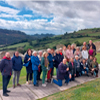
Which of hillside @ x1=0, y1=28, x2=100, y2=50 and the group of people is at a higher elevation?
hillside @ x1=0, y1=28, x2=100, y2=50

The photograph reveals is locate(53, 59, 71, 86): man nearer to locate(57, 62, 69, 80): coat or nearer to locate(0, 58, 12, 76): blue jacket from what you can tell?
locate(57, 62, 69, 80): coat

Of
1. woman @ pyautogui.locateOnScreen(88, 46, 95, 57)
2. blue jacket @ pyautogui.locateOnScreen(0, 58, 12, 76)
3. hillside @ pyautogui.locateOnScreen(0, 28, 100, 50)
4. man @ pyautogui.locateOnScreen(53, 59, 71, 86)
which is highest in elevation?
hillside @ pyautogui.locateOnScreen(0, 28, 100, 50)

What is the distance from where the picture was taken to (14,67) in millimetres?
4840

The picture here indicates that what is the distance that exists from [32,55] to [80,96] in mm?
2680

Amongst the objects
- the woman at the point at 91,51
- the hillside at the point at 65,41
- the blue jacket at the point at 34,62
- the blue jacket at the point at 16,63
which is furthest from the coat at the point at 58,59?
the hillside at the point at 65,41

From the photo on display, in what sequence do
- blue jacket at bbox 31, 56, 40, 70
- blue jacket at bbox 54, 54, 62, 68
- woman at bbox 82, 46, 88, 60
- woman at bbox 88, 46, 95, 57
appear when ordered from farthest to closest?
woman at bbox 88, 46, 95, 57, woman at bbox 82, 46, 88, 60, blue jacket at bbox 54, 54, 62, 68, blue jacket at bbox 31, 56, 40, 70

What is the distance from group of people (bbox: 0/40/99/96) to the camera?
437 centimetres

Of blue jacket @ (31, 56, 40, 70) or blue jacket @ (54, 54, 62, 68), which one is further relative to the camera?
blue jacket @ (54, 54, 62, 68)

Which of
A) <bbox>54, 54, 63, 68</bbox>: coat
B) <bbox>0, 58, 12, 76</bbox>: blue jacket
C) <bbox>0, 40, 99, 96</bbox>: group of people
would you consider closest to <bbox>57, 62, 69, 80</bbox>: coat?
<bbox>0, 40, 99, 96</bbox>: group of people

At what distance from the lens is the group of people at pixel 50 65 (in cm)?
437

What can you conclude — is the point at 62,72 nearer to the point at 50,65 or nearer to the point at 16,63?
the point at 50,65

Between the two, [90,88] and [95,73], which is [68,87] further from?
[95,73]

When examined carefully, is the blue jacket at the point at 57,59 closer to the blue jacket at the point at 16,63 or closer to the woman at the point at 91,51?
the blue jacket at the point at 16,63

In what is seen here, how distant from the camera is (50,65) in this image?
5.67 metres
